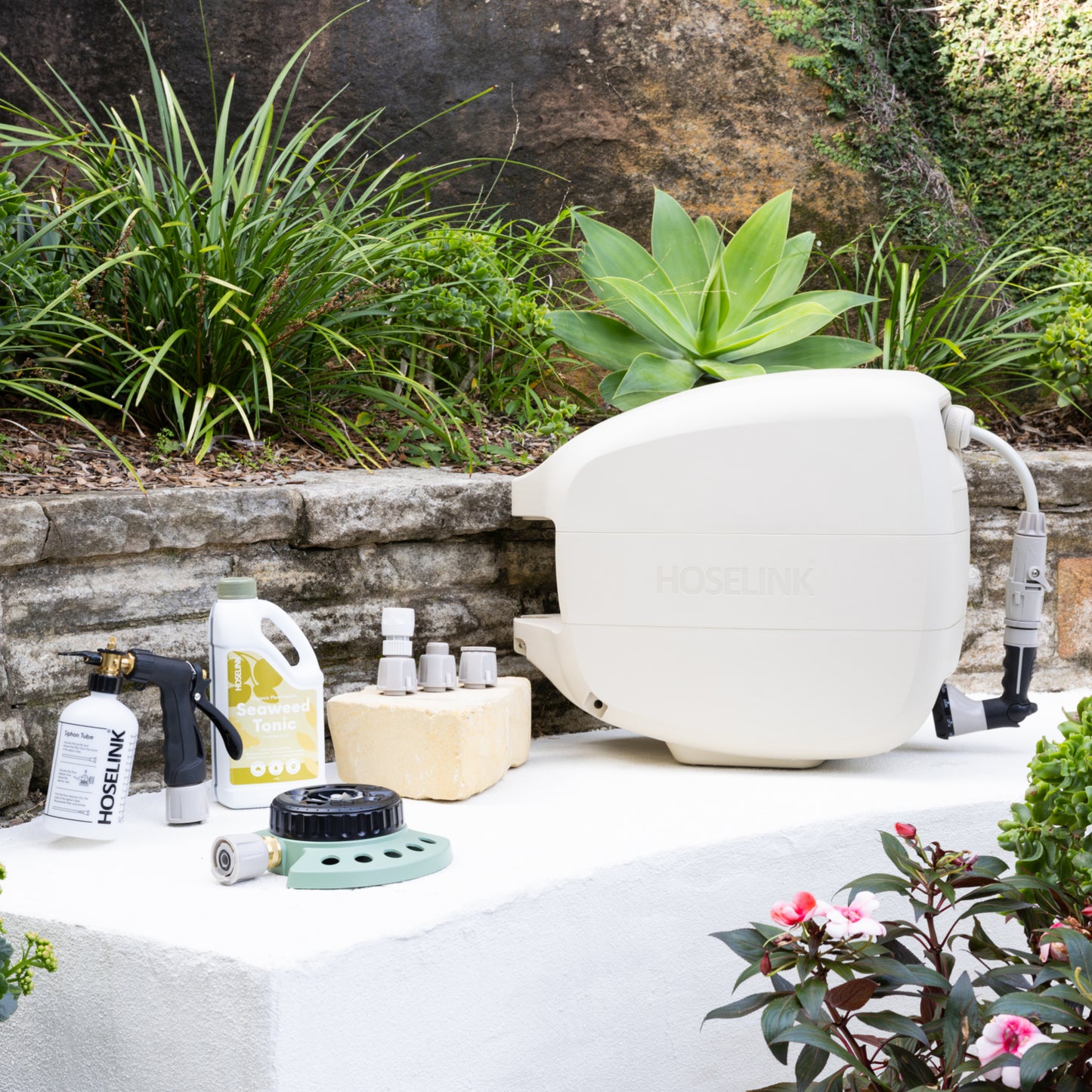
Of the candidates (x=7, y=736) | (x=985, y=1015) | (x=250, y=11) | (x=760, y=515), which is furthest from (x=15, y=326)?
(x=250, y=11)

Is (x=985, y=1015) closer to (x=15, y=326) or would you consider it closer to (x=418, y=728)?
(x=418, y=728)

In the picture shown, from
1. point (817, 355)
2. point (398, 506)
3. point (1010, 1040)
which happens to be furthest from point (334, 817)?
point (817, 355)

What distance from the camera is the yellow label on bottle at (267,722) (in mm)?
1570

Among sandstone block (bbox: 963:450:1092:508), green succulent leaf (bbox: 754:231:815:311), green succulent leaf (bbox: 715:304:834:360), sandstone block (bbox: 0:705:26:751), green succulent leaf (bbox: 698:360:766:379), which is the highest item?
green succulent leaf (bbox: 754:231:815:311)

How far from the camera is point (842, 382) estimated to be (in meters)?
1.67

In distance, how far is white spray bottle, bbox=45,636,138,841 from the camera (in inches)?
55.0

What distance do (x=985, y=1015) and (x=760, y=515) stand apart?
2.60 feet

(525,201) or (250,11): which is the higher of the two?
(250,11)

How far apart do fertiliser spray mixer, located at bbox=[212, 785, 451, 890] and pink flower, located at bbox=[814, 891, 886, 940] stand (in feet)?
1.48

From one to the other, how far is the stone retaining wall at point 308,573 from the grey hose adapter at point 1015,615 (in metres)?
0.41

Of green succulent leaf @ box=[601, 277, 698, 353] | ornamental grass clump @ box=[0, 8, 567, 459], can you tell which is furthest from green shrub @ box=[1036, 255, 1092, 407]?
ornamental grass clump @ box=[0, 8, 567, 459]

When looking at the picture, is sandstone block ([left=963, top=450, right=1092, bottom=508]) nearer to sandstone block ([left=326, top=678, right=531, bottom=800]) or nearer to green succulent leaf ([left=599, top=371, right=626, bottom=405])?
green succulent leaf ([left=599, top=371, right=626, bottom=405])

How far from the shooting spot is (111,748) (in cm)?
140

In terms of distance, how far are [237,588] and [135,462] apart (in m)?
0.40
